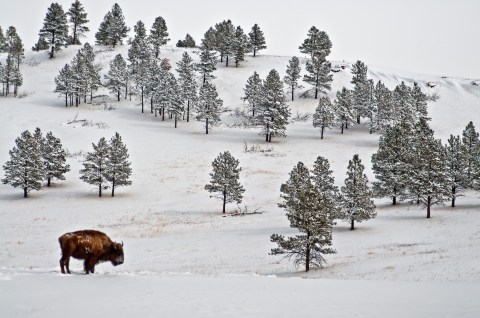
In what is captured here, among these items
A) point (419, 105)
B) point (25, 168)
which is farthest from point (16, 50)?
point (419, 105)

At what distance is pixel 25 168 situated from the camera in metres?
49.3

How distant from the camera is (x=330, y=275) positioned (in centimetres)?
2222

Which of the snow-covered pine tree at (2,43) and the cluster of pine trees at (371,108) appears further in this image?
the snow-covered pine tree at (2,43)

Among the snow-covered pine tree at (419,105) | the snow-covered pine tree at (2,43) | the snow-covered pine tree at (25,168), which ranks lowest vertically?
the snow-covered pine tree at (25,168)

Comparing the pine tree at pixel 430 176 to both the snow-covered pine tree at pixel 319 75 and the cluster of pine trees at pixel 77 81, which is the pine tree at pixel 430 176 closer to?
the snow-covered pine tree at pixel 319 75

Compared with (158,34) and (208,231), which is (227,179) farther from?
(158,34)

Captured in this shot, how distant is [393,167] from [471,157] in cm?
1026

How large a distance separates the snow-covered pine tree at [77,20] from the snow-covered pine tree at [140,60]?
66.9 ft

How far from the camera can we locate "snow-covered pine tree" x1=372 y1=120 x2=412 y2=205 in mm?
45281

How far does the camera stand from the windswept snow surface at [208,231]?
8.79m

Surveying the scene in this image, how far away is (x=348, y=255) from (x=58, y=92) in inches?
3513

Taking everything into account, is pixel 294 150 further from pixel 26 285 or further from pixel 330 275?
pixel 26 285

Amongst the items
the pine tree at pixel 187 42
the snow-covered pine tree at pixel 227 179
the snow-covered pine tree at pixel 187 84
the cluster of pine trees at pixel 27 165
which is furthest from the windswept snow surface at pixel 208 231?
the pine tree at pixel 187 42

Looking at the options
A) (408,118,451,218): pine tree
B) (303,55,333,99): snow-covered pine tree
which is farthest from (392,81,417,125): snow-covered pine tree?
(408,118,451,218): pine tree
